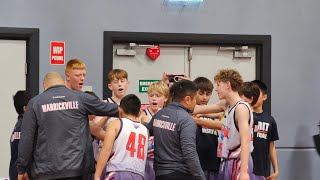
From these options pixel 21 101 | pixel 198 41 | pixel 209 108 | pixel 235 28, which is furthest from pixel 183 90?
pixel 235 28

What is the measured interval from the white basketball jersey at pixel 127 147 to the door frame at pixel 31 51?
85.0 inches

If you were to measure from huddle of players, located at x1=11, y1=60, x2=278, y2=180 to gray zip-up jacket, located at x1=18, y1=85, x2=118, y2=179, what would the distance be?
21 cm

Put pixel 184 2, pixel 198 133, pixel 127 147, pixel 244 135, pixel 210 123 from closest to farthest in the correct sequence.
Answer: pixel 127 147
pixel 244 135
pixel 210 123
pixel 198 133
pixel 184 2

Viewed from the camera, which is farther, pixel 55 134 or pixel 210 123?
pixel 210 123

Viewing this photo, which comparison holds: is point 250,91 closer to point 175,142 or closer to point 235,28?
point 175,142

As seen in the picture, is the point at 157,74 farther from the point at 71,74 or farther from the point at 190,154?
the point at 190,154

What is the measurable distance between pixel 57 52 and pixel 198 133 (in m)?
2.04

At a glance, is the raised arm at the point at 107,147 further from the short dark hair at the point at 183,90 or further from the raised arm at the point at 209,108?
the raised arm at the point at 209,108

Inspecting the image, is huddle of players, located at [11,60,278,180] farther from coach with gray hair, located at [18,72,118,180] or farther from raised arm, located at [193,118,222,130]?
coach with gray hair, located at [18,72,118,180]

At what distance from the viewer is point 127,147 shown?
165 inches

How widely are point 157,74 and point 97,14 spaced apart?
3.35ft

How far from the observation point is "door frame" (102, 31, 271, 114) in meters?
6.24

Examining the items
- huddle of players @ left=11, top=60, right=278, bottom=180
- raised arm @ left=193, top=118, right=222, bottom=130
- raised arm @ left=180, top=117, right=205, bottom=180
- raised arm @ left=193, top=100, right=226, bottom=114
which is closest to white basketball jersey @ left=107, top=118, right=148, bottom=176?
huddle of players @ left=11, top=60, right=278, bottom=180

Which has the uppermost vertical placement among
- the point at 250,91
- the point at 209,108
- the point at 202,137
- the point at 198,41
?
the point at 198,41
